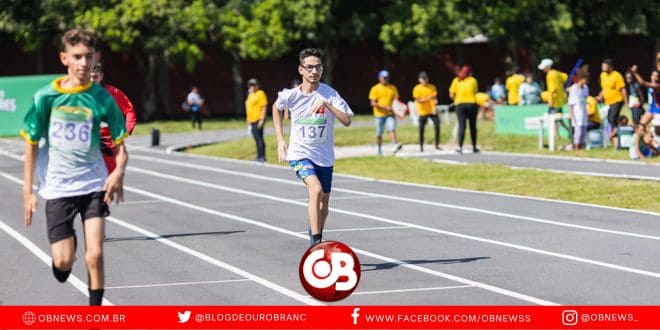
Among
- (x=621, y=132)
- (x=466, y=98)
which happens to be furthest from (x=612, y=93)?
(x=466, y=98)

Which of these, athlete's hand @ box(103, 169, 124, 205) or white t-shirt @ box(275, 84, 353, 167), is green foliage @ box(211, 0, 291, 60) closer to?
white t-shirt @ box(275, 84, 353, 167)

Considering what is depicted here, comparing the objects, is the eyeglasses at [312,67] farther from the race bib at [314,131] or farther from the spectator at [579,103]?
the spectator at [579,103]

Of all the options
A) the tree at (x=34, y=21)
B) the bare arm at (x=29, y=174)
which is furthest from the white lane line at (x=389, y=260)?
the tree at (x=34, y=21)

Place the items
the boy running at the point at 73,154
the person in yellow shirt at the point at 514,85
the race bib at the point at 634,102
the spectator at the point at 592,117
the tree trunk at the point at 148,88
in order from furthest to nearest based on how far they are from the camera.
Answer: the tree trunk at the point at 148,88 → the person in yellow shirt at the point at 514,85 → the spectator at the point at 592,117 → the race bib at the point at 634,102 → the boy running at the point at 73,154

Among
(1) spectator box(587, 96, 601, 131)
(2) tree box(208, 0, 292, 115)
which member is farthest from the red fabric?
(2) tree box(208, 0, 292, 115)

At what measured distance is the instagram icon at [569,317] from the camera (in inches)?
357

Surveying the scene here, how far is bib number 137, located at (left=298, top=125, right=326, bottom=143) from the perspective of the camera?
489 inches

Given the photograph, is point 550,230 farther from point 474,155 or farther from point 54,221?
point 474,155

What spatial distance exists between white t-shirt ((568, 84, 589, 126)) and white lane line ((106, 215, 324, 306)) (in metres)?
13.0

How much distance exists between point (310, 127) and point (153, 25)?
121 feet

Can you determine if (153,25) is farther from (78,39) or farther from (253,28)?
(78,39)

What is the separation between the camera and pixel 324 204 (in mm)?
12422

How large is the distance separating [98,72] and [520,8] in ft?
140

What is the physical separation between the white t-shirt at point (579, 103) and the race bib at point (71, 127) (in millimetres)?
20095
